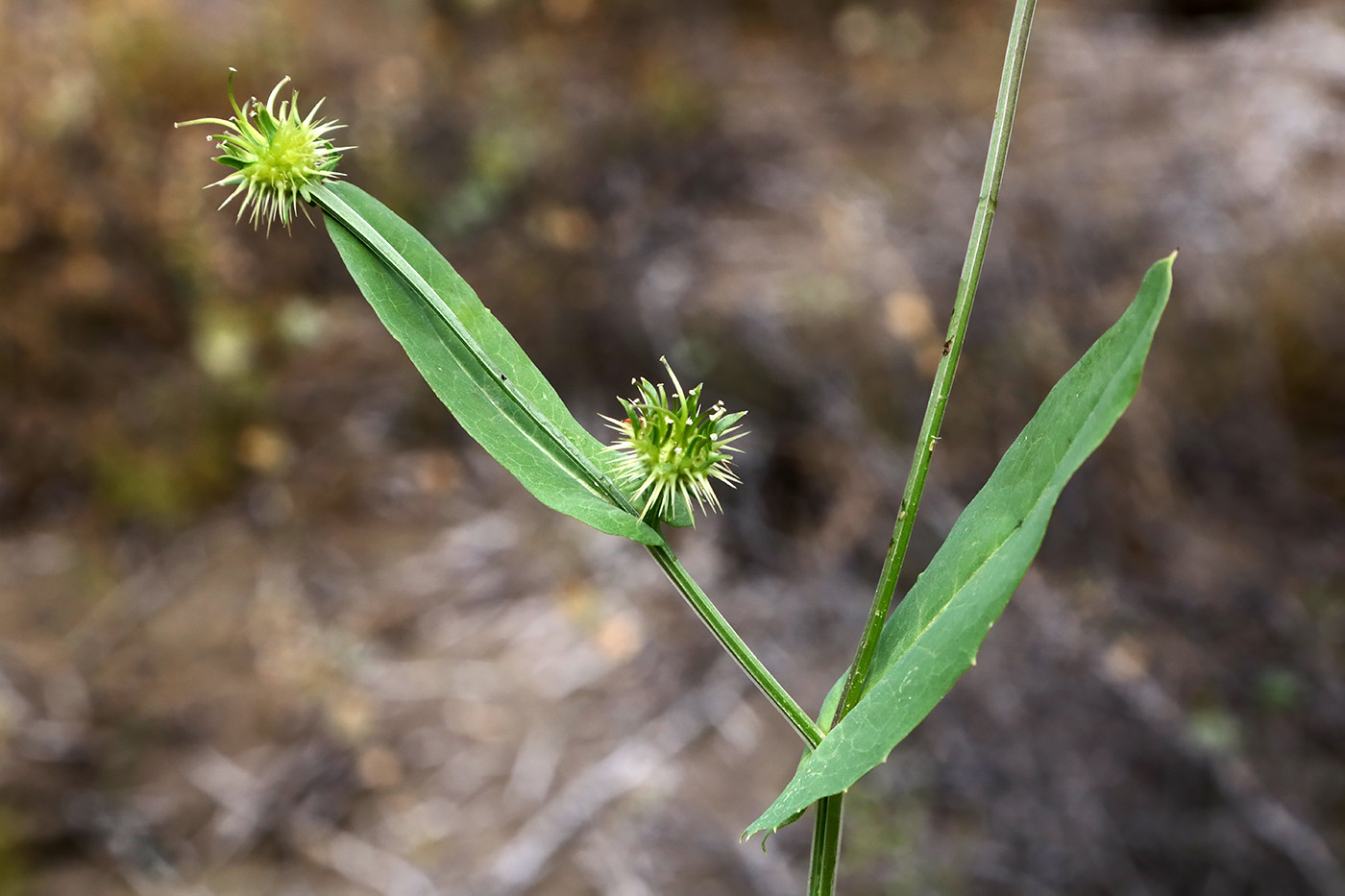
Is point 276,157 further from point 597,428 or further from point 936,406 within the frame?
point 597,428

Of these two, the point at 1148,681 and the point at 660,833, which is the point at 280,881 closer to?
the point at 660,833

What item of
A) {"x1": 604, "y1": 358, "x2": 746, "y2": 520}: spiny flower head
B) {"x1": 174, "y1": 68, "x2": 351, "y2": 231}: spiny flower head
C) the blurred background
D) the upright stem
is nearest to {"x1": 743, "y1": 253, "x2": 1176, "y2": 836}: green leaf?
the upright stem

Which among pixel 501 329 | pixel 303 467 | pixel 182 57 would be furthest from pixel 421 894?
pixel 182 57

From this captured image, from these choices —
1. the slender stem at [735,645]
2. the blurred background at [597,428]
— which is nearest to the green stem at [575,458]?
the slender stem at [735,645]

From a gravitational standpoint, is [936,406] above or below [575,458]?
Result: below

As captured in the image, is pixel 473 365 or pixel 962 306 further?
pixel 473 365

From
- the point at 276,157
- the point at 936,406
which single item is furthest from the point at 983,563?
the point at 276,157
